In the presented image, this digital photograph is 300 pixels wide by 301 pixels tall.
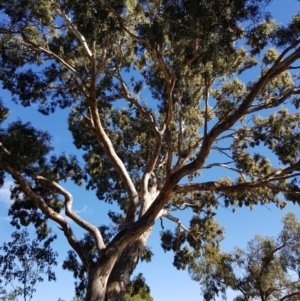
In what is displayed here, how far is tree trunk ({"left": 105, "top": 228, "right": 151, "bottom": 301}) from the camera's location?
7862mm

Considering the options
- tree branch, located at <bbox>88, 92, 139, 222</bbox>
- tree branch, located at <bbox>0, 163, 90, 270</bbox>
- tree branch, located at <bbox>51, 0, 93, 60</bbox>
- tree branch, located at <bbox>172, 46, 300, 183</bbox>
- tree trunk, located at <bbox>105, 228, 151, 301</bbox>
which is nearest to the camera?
tree branch, located at <bbox>172, 46, 300, 183</bbox>

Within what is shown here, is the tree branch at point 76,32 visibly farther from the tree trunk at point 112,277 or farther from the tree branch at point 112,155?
the tree trunk at point 112,277

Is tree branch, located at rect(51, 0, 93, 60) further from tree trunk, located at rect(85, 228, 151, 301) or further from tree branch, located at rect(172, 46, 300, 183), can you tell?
tree trunk, located at rect(85, 228, 151, 301)

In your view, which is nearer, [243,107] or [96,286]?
[243,107]

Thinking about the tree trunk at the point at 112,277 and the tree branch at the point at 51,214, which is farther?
the tree branch at the point at 51,214

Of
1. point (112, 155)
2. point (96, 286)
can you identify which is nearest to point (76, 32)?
point (112, 155)

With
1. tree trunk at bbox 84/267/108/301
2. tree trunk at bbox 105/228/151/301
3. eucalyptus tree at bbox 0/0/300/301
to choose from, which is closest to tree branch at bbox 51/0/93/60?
eucalyptus tree at bbox 0/0/300/301

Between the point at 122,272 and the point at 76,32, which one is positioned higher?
the point at 76,32

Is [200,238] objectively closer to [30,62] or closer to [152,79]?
[152,79]

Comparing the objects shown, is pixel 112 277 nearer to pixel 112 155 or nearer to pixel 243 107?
pixel 112 155

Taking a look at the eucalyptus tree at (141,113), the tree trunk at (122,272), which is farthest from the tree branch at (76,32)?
the tree trunk at (122,272)

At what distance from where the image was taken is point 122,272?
27.2ft

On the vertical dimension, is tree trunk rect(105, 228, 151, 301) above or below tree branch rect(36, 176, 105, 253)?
below

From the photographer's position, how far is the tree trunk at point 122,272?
7.86 meters
